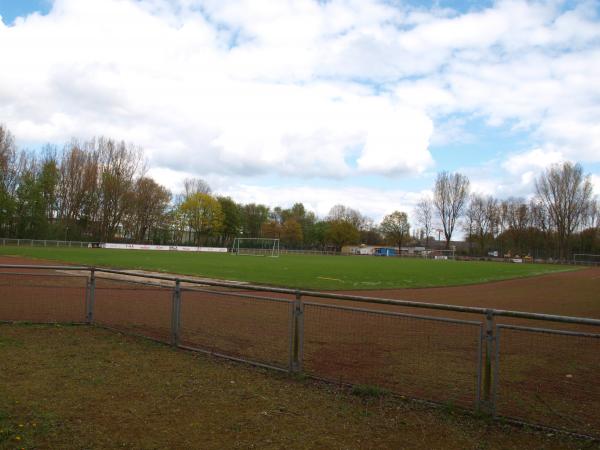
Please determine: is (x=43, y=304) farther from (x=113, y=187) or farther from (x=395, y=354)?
(x=113, y=187)

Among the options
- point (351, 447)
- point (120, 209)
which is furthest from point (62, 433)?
point (120, 209)

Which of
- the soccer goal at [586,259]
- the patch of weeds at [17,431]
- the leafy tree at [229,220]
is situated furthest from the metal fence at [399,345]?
the leafy tree at [229,220]

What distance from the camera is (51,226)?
75938 mm

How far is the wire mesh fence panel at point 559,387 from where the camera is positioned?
16.1 feet

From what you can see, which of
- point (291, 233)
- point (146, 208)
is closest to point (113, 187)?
point (146, 208)

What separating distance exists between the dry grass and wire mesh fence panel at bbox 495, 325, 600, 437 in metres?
0.37

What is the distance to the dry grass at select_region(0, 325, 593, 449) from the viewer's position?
14.2 feet

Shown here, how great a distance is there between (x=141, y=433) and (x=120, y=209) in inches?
3473

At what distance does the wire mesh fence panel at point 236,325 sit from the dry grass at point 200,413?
80cm

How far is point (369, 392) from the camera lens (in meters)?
5.82

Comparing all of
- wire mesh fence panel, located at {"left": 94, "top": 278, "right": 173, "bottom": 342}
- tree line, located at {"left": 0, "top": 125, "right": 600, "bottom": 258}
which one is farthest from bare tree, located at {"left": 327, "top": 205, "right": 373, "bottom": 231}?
wire mesh fence panel, located at {"left": 94, "top": 278, "right": 173, "bottom": 342}

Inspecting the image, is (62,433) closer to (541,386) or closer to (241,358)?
(241,358)

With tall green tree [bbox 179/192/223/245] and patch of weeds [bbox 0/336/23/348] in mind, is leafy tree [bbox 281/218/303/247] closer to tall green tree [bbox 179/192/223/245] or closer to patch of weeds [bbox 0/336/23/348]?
tall green tree [bbox 179/192/223/245]

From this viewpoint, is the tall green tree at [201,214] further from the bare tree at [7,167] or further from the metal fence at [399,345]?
the metal fence at [399,345]
